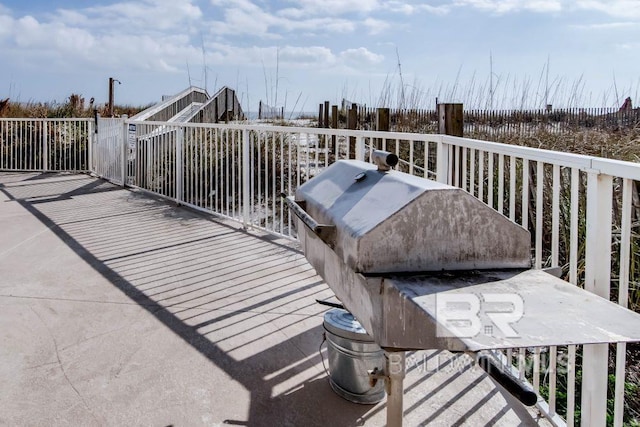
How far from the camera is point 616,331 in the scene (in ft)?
3.51

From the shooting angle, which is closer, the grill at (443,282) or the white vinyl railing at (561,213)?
the grill at (443,282)

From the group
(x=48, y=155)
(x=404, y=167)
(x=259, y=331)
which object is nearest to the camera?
(x=259, y=331)

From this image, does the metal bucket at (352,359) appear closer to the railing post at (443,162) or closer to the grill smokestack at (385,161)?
the grill smokestack at (385,161)

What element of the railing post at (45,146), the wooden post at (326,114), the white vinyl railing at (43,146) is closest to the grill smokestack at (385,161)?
the wooden post at (326,114)

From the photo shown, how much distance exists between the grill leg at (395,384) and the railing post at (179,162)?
551 cm

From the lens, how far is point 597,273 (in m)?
1.48

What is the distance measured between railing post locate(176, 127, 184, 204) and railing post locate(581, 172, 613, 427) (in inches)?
223

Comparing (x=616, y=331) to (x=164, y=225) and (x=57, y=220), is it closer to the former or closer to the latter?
(x=164, y=225)

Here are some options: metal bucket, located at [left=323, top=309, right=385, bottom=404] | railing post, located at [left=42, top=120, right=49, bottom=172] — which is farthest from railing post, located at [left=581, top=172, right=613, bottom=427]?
railing post, located at [left=42, top=120, right=49, bottom=172]

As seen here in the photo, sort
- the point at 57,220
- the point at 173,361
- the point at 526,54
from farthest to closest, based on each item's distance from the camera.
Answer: the point at 526,54 < the point at 57,220 < the point at 173,361

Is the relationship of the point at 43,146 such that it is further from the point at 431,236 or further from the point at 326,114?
the point at 431,236

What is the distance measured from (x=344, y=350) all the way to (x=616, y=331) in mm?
1153

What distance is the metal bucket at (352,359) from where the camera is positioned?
1.98 m

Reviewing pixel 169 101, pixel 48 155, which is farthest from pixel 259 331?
pixel 48 155
